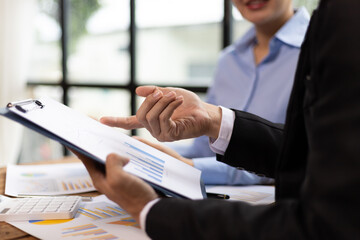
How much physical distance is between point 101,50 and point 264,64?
1.84 metres

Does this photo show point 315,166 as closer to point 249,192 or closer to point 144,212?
point 144,212

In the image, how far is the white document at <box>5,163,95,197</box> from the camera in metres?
0.99

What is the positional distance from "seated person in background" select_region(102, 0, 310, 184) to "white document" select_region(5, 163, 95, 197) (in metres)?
0.39

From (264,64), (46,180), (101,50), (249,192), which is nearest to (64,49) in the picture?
(101,50)

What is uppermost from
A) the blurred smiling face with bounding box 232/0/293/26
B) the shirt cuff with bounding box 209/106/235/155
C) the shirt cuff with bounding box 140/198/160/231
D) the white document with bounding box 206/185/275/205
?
the blurred smiling face with bounding box 232/0/293/26

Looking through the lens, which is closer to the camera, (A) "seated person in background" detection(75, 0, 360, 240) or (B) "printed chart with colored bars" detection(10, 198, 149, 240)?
(A) "seated person in background" detection(75, 0, 360, 240)

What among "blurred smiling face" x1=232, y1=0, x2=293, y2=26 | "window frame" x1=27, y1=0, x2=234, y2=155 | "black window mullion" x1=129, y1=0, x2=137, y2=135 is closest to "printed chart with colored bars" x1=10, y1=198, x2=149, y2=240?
"blurred smiling face" x1=232, y1=0, x2=293, y2=26

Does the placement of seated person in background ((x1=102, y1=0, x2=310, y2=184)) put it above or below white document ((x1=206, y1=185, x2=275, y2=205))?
above

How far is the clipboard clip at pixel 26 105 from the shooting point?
629 mm

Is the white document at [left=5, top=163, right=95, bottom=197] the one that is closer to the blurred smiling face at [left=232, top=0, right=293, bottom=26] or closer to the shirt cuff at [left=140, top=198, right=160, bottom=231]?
the shirt cuff at [left=140, top=198, right=160, bottom=231]

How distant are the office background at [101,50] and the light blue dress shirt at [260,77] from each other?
0.56 meters

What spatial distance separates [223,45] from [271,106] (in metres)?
0.86

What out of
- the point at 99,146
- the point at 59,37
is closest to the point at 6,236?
the point at 99,146

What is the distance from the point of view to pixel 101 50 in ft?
10.0
